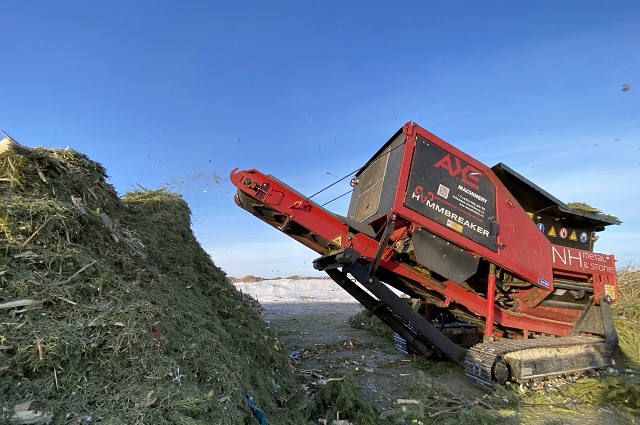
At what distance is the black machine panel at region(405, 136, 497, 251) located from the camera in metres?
5.61

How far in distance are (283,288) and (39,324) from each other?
15.4 meters

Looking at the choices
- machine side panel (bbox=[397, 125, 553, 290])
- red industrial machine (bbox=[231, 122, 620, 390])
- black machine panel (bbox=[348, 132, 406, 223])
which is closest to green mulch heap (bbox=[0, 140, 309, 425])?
red industrial machine (bbox=[231, 122, 620, 390])

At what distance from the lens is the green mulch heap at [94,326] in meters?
2.29

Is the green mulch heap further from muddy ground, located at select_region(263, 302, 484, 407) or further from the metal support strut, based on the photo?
the metal support strut

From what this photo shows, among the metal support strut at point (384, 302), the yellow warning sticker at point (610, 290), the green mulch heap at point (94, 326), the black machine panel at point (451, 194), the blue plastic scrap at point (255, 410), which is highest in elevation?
the black machine panel at point (451, 194)

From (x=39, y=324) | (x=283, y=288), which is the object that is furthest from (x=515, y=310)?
(x=283, y=288)

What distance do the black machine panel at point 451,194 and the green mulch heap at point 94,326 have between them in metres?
3.01

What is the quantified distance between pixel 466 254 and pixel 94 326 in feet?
15.6

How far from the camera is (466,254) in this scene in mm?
5766

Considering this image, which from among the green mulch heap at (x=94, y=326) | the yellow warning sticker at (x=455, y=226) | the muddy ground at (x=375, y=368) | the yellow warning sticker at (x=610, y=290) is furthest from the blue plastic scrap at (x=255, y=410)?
the yellow warning sticker at (x=610, y=290)

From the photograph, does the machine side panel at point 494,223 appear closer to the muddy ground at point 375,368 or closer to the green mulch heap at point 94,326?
the muddy ground at point 375,368

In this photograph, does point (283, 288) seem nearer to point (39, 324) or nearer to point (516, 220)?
point (516, 220)

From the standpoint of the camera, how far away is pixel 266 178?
561 cm

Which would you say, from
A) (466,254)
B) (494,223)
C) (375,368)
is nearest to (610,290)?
(494,223)
